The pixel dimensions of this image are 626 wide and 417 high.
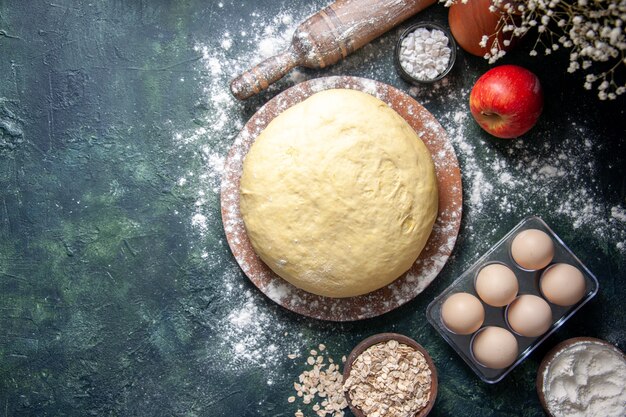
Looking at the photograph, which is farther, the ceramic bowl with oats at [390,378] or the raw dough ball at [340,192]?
the ceramic bowl with oats at [390,378]

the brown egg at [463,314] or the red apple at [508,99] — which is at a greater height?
the red apple at [508,99]

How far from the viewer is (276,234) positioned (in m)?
1.82

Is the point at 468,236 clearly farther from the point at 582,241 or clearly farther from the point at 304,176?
the point at 304,176

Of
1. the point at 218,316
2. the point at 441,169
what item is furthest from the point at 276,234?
the point at 441,169

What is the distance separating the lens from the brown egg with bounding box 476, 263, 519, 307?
184cm

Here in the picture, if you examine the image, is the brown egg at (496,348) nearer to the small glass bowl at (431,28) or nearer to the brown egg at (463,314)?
the brown egg at (463,314)

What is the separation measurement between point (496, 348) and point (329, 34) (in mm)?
1197

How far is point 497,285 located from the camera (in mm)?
1837

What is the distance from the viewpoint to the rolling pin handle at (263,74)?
196cm

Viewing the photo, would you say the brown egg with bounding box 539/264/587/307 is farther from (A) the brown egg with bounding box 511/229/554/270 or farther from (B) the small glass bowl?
(B) the small glass bowl

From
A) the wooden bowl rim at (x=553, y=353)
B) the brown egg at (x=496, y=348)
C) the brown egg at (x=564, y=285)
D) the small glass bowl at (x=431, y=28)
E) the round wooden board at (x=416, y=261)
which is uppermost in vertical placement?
the small glass bowl at (x=431, y=28)

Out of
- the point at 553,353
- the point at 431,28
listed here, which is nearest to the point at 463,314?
the point at 553,353

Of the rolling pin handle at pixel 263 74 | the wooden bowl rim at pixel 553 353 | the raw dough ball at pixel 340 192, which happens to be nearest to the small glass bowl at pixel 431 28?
the raw dough ball at pixel 340 192

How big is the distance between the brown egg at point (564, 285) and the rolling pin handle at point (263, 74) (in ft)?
3.72
